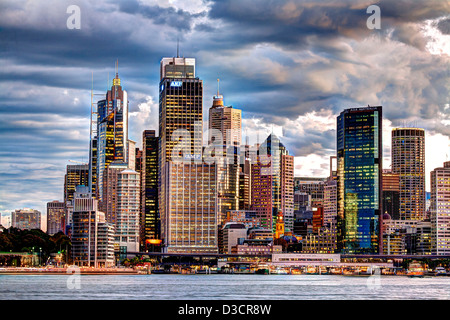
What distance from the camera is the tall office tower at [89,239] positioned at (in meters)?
169

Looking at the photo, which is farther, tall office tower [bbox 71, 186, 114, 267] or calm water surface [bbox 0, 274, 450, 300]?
tall office tower [bbox 71, 186, 114, 267]

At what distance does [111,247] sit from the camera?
586 ft

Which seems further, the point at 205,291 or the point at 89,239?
the point at 89,239

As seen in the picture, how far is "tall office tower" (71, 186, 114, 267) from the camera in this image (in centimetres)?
16912

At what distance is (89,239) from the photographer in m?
170

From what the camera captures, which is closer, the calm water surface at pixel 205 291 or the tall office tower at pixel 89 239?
the calm water surface at pixel 205 291
